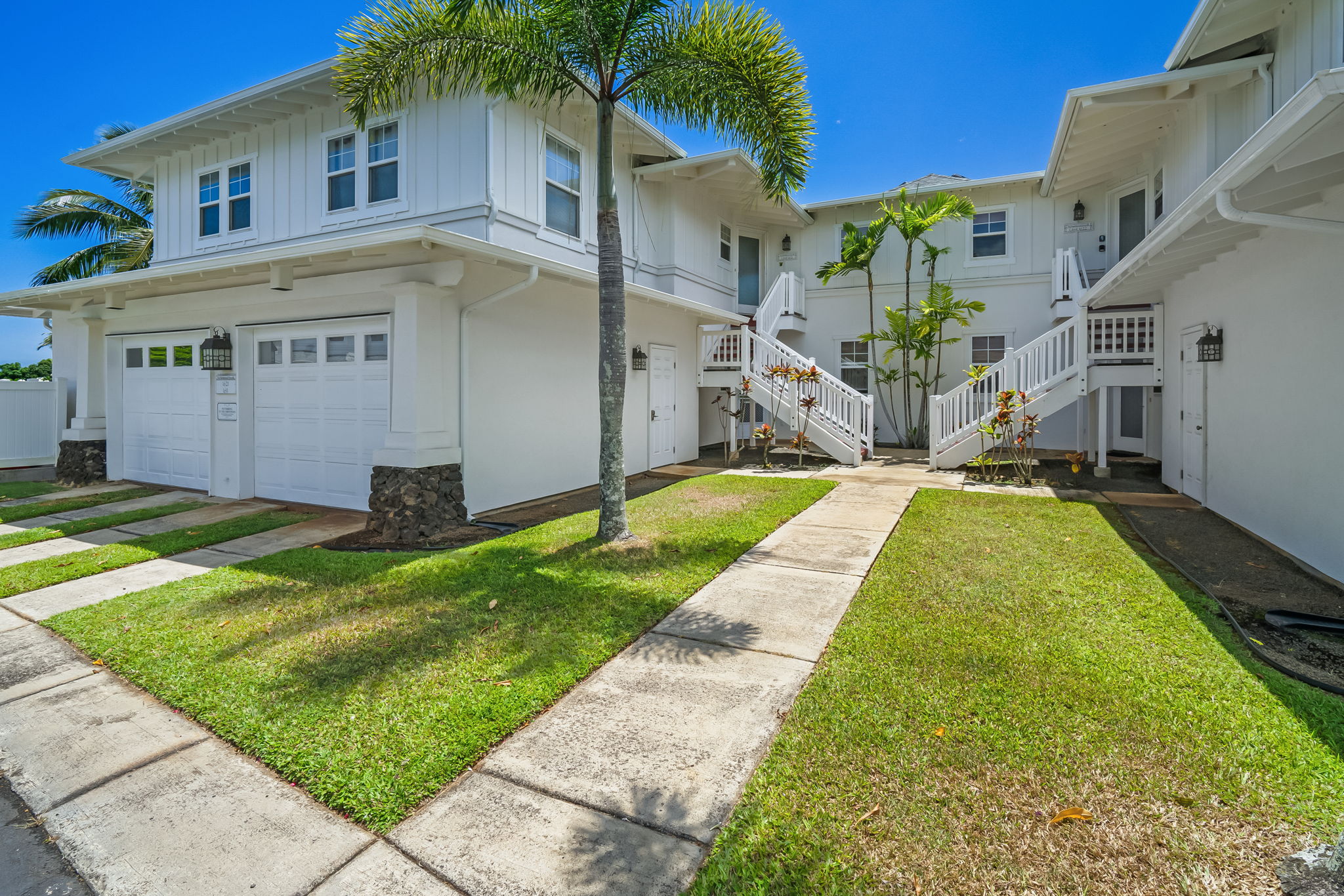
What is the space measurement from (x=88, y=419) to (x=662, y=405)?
9270 mm

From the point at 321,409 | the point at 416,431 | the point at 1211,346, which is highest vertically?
the point at 1211,346

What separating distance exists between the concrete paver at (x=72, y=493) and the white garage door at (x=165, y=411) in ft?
1.16

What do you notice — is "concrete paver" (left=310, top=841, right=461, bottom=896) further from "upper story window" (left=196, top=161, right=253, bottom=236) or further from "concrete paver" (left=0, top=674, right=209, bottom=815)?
"upper story window" (left=196, top=161, right=253, bottom=236)

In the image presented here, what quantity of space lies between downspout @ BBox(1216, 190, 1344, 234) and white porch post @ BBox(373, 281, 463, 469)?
687 cm

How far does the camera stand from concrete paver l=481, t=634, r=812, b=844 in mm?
2436

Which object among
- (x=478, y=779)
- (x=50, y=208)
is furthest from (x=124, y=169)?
(x=478, y=779)

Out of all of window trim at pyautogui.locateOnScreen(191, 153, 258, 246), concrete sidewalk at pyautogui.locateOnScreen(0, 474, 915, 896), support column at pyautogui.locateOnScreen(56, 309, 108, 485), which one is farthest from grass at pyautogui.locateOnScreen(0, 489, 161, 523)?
concrete sidewalk at pyautogui.locateOnScreen(0, 474, 915, 896)

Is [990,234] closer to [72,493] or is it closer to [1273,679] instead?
[1273,679]

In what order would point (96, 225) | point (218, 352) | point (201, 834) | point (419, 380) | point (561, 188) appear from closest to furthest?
1. point (201, 834)
2. point (419, 380)
3. point (218, 352)
4. point (561, 188)
5. point (96, 225)

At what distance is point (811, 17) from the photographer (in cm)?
902

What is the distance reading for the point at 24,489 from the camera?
9930 millimetres

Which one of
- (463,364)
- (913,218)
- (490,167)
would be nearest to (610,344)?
(463,364)

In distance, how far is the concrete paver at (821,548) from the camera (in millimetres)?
5484

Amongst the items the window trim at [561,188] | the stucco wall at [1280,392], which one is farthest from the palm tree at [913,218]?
the window trim at [561,188]
